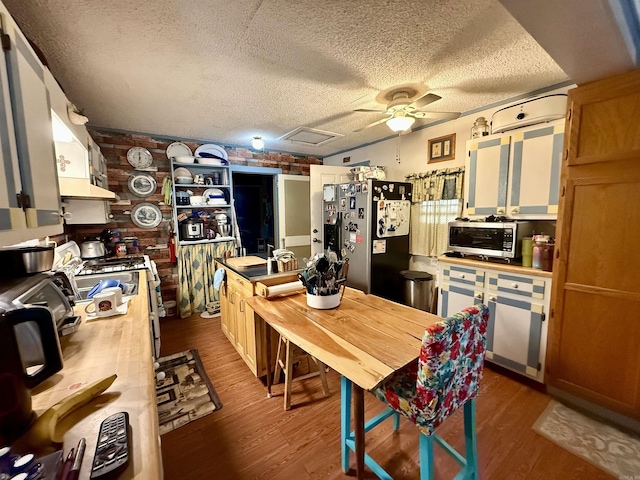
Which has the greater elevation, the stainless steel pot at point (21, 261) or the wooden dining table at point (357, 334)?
the stainless steel pot at point (21, 261)

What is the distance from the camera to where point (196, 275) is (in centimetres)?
360

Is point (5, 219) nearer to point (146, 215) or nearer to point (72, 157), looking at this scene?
point (72, 157)

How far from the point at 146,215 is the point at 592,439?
4.65 meters

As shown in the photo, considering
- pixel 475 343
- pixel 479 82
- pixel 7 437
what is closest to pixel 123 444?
pixel 7 437

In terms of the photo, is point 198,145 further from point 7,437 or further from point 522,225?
point 522,225

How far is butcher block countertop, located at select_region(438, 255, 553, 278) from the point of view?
1.99 m

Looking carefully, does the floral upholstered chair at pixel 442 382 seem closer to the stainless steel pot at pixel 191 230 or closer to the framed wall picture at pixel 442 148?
the framed wall picture at pixel 442 148

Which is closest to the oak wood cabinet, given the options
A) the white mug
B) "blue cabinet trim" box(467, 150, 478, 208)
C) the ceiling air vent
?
"blue cabinet trim" box(467, 150, 478, 208)

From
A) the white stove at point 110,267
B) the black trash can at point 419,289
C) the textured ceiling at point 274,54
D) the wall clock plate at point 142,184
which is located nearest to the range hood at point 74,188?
the white stove at point 110,267

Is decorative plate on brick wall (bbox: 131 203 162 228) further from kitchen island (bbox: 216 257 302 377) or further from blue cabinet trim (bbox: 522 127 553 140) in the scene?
A: blue cabinet trim (bbox: 522 127 553 140)

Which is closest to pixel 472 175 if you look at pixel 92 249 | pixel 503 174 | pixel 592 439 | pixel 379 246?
A: pixel 503 174

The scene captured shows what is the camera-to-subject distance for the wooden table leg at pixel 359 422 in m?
1.15

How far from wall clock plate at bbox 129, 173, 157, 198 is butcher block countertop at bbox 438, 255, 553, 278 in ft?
12.0

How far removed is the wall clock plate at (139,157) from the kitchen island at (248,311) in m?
1.90
